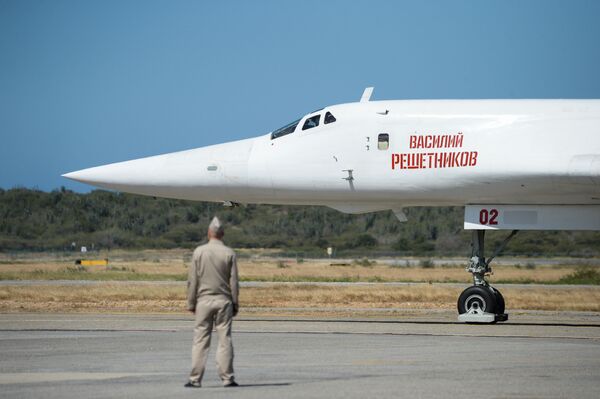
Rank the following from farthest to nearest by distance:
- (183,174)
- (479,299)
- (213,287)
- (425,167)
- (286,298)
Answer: (286,298) < (183,174) < (479,299) < (425,167) < (213,287)

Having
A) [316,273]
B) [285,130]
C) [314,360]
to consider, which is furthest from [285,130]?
[316,273]

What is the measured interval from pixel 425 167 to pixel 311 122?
2399mm

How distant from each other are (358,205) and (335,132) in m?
1.56

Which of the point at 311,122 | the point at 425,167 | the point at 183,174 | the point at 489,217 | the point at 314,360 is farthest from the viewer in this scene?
the point at 183,174

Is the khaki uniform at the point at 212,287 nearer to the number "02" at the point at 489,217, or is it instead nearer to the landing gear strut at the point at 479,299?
the landing gear strut at the point at 479,299

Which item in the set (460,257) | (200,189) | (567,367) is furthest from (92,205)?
(567,367)

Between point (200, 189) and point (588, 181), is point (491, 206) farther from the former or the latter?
point (200, 189)

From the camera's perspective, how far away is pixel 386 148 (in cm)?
2003

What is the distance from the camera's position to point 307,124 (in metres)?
20.7

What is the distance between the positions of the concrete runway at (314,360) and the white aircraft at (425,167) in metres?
2.21

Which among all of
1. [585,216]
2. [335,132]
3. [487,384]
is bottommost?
[487,384]

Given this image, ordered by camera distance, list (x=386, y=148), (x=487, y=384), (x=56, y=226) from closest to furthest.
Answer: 1. (x=487, y=384)
2. (x=386, y=148)
3. (x=56, y=226)

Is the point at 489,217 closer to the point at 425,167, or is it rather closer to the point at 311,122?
the point at 425,167

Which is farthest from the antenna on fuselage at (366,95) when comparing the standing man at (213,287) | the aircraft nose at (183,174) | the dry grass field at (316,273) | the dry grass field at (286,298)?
the dry grass field at (316,273)
